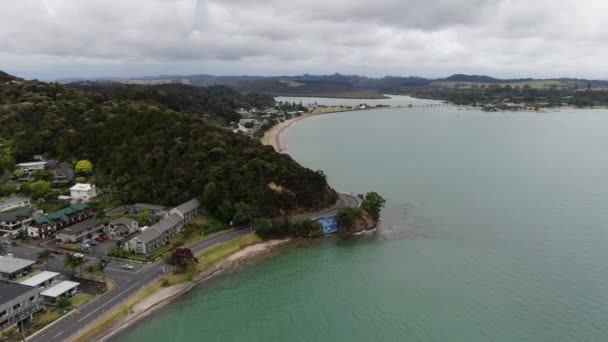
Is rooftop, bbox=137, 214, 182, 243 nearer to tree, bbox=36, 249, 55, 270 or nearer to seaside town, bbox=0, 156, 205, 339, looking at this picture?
seaside town, bbox=0, 156, 205, 339

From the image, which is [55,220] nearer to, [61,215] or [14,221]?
[61,215]

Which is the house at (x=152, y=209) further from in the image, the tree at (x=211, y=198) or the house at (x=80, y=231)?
the house at (x=80, y=231)

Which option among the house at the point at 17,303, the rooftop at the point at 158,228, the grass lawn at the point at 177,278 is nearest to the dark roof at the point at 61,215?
the rooftop at the point at 158,228

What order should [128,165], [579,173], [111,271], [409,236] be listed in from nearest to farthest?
[111,271], [409,236], [128,165], [579,173]

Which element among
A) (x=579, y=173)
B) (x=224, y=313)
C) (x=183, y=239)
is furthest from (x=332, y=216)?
(x=579, y=173)

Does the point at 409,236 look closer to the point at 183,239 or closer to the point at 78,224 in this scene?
the point at 183,239
